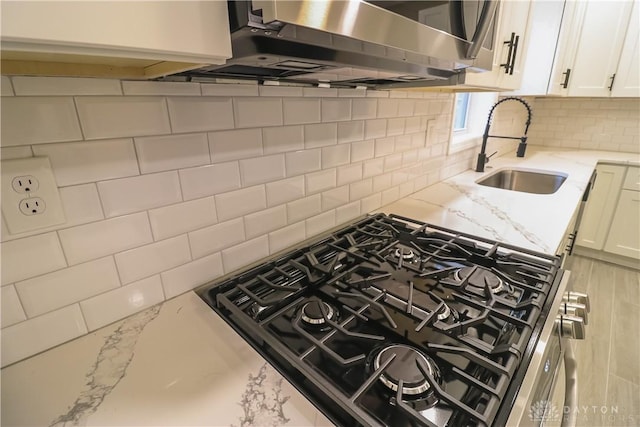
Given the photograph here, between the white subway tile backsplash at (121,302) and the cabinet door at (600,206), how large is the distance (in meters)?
3.15

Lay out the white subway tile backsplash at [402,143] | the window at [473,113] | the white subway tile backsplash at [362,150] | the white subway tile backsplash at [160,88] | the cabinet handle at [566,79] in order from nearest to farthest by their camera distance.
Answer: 1. the white subway tile backsplash at [160,88]
2. the white subway tile backsplash at [362,150]
3. the white subway tile backsplash at [402,143]
4. the window at [473,113]
5. the cabinet handle at [566,79]

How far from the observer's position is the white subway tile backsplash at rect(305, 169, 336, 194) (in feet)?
3.14

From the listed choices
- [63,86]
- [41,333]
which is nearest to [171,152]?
[63,86]

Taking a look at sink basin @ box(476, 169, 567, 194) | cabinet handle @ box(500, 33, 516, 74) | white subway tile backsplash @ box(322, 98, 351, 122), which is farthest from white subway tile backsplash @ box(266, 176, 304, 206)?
sink basin @ box(476, 169, 567, 194)

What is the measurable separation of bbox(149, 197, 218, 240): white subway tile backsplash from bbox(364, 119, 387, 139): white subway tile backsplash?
2.08 ft

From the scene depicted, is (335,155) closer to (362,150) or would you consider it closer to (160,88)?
(362,150)

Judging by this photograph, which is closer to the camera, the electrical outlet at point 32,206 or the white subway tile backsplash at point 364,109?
the electrical outlet at point 32,206

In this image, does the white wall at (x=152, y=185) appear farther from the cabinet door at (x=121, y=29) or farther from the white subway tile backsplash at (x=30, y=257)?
the cabinet door at (x=121, y=29)

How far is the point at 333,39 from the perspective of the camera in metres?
0.42

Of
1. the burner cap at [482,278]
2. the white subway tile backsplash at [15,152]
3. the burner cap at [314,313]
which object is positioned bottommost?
the burner cap at [482,278]

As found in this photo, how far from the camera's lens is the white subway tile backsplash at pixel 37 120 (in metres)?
0.46

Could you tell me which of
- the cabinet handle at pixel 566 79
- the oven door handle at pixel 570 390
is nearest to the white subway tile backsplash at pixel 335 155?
the oven door handle at pixel 570 390

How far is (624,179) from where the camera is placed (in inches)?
95.4

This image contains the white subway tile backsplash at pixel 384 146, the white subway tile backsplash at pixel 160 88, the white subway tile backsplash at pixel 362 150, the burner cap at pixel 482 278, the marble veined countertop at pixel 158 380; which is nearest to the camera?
the marble veined countertop at pixel 158 380
